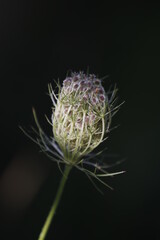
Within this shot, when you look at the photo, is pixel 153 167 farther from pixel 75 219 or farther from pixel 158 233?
pixel 75 219

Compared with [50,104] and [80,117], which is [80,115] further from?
[50,104]

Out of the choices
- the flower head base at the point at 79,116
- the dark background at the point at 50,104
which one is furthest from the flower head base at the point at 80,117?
the dark background at the point at 50,104

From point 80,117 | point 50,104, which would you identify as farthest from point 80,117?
point 50,104

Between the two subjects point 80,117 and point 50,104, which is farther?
point 50,104

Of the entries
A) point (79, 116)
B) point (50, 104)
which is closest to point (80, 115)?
point (79, 116)

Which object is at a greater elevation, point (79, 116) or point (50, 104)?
point (50, 104)

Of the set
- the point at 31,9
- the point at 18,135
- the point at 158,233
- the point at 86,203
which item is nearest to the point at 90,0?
the point at 31,9
